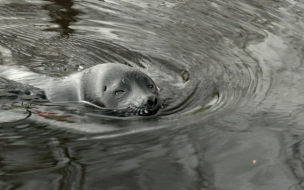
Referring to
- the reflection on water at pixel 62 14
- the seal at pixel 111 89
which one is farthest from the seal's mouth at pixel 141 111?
the reflection on water at pixel 62 14

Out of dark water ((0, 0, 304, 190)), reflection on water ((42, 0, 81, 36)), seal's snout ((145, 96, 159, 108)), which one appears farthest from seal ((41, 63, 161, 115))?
reflection on water ((42, 0, 81, 36))

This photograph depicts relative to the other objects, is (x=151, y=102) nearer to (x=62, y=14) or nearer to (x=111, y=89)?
(x=111, y=89)

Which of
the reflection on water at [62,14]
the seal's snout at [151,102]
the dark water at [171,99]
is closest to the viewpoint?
the dark water at [171,99]

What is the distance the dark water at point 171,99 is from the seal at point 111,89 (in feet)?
0.59

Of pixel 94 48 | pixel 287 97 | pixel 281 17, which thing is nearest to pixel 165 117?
pixel 287 97

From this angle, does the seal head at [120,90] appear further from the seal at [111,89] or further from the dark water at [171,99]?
the dark water at [171,99]

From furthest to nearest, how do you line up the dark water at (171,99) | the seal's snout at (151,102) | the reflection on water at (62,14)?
the reflection on water at (62,14)
the seal's snout at (151,102)
the dark water at (171,99)

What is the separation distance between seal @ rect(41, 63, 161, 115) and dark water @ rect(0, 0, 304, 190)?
0.18m

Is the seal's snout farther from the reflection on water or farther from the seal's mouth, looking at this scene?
the reflection on water

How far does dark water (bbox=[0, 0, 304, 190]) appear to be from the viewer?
13.0ft

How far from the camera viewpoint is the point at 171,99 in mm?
5352

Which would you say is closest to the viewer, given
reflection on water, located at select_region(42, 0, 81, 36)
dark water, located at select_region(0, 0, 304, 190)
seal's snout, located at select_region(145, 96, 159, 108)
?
dark water, located at select_region(0, 0, 304, 190)

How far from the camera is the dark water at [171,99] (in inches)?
156

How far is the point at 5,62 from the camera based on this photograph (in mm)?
6527
